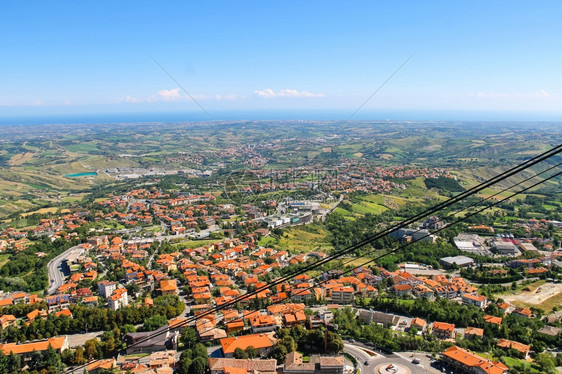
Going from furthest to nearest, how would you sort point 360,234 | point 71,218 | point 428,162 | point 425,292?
1. point 428,162
2. point 71,218
3. point 360,234
4. point 425,292

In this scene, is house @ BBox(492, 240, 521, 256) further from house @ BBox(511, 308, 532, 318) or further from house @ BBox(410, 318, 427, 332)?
house @ BBox(410, 318, 427, 332)

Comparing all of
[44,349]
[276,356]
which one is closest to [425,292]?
[276,356]

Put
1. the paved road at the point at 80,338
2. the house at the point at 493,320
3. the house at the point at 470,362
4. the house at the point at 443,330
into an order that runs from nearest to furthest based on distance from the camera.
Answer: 1. the house at the point at 470,362
2. the paved road at the point at 80,338
3. the house at the point at 443,330
4. the house at the point at 493,320

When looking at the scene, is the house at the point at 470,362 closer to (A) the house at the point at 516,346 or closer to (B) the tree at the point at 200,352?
(A) the house at the point at 516,346

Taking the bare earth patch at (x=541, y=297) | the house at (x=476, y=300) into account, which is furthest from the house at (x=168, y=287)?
the bare earth patch at (x=541, y=297)

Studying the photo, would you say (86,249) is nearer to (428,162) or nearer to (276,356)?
(276,356)
